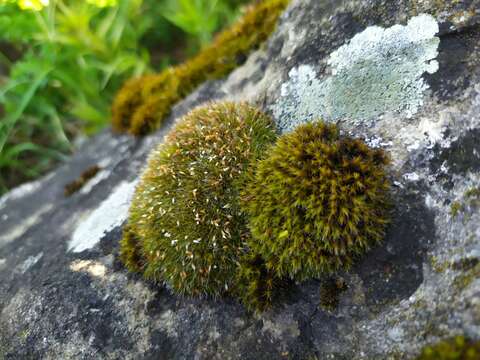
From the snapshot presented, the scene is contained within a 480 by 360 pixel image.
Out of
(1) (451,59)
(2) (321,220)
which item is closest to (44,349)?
(2) (321,220)

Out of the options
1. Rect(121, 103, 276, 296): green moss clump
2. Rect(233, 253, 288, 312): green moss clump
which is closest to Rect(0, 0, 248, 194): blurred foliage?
Rect(121, 103, 276, 296): green moss clump

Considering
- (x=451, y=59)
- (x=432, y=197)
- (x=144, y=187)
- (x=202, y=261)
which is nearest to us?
(x=432, y=197)

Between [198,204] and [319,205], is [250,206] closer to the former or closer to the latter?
[198,204]

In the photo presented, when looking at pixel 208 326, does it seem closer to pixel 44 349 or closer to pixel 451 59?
pixel 44 349

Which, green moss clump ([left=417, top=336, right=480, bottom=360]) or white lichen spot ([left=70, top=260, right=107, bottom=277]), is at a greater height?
white lichen spot ([left=70, top=260, right=107, bottom=277])

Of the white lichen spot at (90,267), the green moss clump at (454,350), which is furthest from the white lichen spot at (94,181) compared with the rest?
the green moss clump at (454,350)

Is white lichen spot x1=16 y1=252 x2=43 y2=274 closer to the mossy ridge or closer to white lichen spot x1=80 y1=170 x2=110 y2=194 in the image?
white lichen spot x1=80 y1=170 x2=110 y2=194
